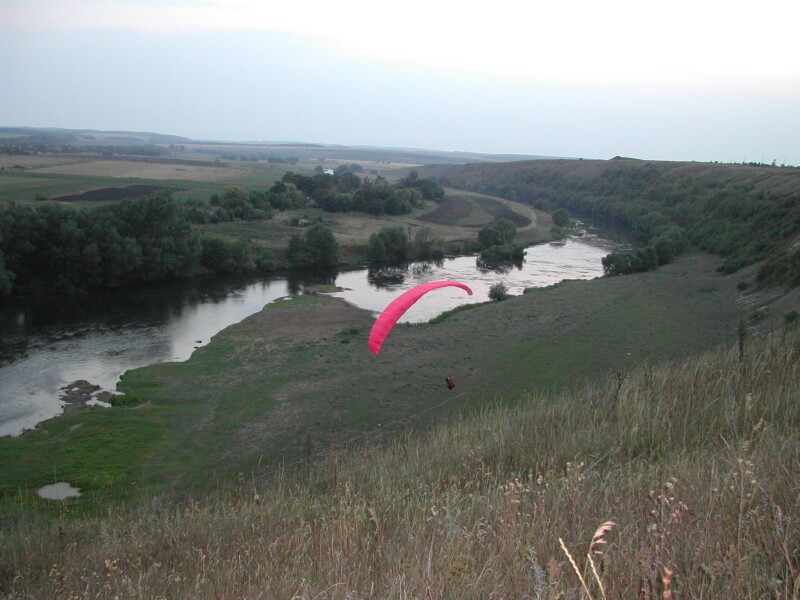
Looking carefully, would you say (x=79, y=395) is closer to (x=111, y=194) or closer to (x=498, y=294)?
(x=498, y=294)

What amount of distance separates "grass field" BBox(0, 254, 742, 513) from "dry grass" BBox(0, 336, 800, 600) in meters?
4.26

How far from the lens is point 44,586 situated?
15.6ft

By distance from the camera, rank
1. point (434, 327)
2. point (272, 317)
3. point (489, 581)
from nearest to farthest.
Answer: point (489, 581), point (434, 327), point (272, 317)

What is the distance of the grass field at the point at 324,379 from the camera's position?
16.0 meters

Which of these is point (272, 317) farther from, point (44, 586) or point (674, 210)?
point (674, 210)

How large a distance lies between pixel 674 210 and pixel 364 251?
3338 centimetres

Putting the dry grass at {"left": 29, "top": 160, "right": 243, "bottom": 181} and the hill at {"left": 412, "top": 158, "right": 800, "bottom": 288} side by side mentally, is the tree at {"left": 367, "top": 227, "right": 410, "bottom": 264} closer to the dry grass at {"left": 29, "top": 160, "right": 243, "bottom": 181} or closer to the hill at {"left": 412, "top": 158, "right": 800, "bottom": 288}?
the hill at {"left": 412, "top": 158, "right": 800, "bottom": 288}

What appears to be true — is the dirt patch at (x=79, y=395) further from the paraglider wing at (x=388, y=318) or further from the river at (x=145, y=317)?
the paraglider wing at (x=388, y=318)

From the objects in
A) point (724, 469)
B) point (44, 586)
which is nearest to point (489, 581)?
point (724, 469)

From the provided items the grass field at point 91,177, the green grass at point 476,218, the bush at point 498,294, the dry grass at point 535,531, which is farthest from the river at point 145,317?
the grass field at point 91,177

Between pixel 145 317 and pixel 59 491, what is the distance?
60.4 feet

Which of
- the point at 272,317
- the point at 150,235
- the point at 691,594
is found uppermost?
the point at 691,594

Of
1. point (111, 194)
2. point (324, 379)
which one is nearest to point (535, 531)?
point (324, 379)

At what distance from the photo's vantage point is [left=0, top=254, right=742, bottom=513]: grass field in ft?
52.5
